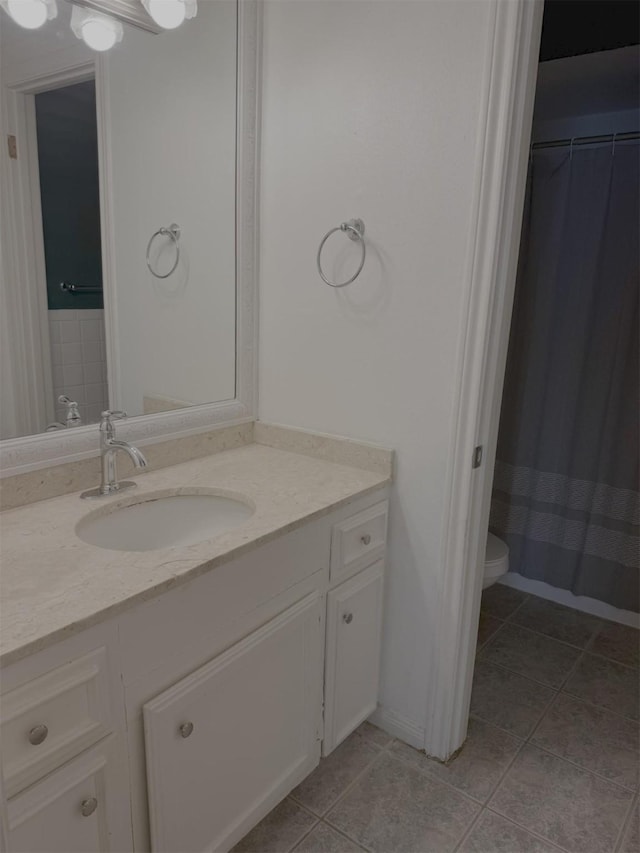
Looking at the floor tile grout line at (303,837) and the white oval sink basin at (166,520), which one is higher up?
the white oval sink basin at (166,520)

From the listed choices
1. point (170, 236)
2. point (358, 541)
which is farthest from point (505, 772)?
point (170, 236)

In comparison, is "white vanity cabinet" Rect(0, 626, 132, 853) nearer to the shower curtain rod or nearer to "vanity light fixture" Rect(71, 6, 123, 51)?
"vanity light fixture" Rect(71, 6, 123, 51)

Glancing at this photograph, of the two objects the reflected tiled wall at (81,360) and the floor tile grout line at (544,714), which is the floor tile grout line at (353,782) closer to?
the floor tile grout line at (544,714)

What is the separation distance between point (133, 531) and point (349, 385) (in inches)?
27.9

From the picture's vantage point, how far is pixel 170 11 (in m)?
1.48

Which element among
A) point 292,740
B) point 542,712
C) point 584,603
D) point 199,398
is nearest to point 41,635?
point 292,740

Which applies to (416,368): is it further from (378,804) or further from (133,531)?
(378,804)

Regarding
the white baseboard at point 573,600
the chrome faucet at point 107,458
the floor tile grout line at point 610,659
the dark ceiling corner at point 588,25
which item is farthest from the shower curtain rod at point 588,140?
the chrome faucet at point 107,458

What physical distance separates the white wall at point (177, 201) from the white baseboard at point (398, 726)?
110 centimetres

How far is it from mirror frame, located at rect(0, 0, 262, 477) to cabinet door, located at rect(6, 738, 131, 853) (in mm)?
688

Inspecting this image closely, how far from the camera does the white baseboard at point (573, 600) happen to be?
97.4 inches

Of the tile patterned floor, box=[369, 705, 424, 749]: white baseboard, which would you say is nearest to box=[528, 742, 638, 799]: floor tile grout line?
the tile patterned floor

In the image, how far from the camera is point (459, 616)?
1.61 meters

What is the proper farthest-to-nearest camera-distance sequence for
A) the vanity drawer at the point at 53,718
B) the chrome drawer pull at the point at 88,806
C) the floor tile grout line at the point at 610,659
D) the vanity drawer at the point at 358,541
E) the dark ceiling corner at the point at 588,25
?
the floor tile grout line at the point at 610,659, the dark ceiling corner at the point at 588,25, the vanity drawer at the point at 358,541, the chrome drawer pull at the point at 88,806, the vanity drawer at the point at 53,718
